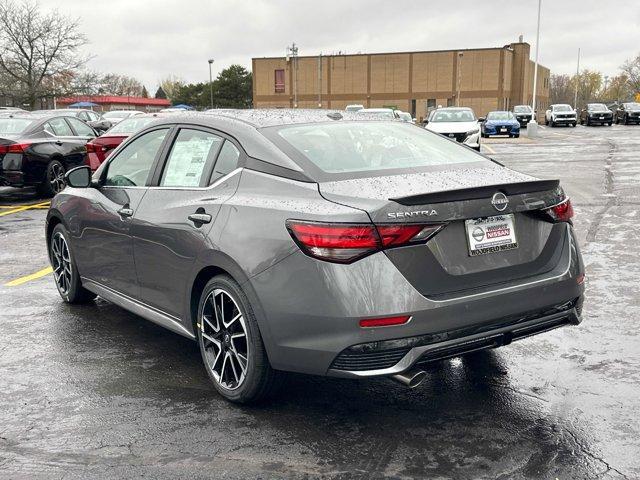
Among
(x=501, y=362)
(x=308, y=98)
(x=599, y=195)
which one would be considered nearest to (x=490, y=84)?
(x=308, y=98)

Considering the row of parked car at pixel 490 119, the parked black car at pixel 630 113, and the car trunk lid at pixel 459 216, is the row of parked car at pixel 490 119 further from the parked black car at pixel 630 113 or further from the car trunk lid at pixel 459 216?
the car trunk lid at pixel 459 216

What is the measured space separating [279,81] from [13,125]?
69429 mm

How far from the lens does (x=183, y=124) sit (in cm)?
458

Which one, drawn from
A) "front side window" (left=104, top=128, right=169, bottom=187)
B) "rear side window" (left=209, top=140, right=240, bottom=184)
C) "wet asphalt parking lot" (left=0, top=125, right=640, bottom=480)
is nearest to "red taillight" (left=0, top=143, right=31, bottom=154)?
"wet asphalt parking lot" (left=0, top=125, right=640, bottom=480)

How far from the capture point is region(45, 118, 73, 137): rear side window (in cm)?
1381

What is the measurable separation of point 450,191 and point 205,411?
5.98 ft

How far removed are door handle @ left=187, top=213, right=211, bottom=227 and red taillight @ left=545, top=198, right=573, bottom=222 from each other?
189 cm

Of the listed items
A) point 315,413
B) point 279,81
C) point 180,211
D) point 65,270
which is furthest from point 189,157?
point 279,81

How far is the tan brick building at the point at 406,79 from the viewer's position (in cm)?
7531

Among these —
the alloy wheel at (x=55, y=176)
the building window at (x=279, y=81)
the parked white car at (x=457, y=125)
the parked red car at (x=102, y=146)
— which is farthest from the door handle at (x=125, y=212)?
the building window at (x=279, y=81)

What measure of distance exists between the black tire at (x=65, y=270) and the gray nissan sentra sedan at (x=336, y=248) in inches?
53.7

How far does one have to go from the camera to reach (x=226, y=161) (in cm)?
409

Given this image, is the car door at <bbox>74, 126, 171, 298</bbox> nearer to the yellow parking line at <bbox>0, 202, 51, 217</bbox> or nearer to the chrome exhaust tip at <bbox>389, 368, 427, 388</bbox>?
the chrome exhaust tip at <bbox>389, 368, 427, 388</bbox>

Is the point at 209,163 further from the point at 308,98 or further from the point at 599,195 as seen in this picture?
the point at 308,98
